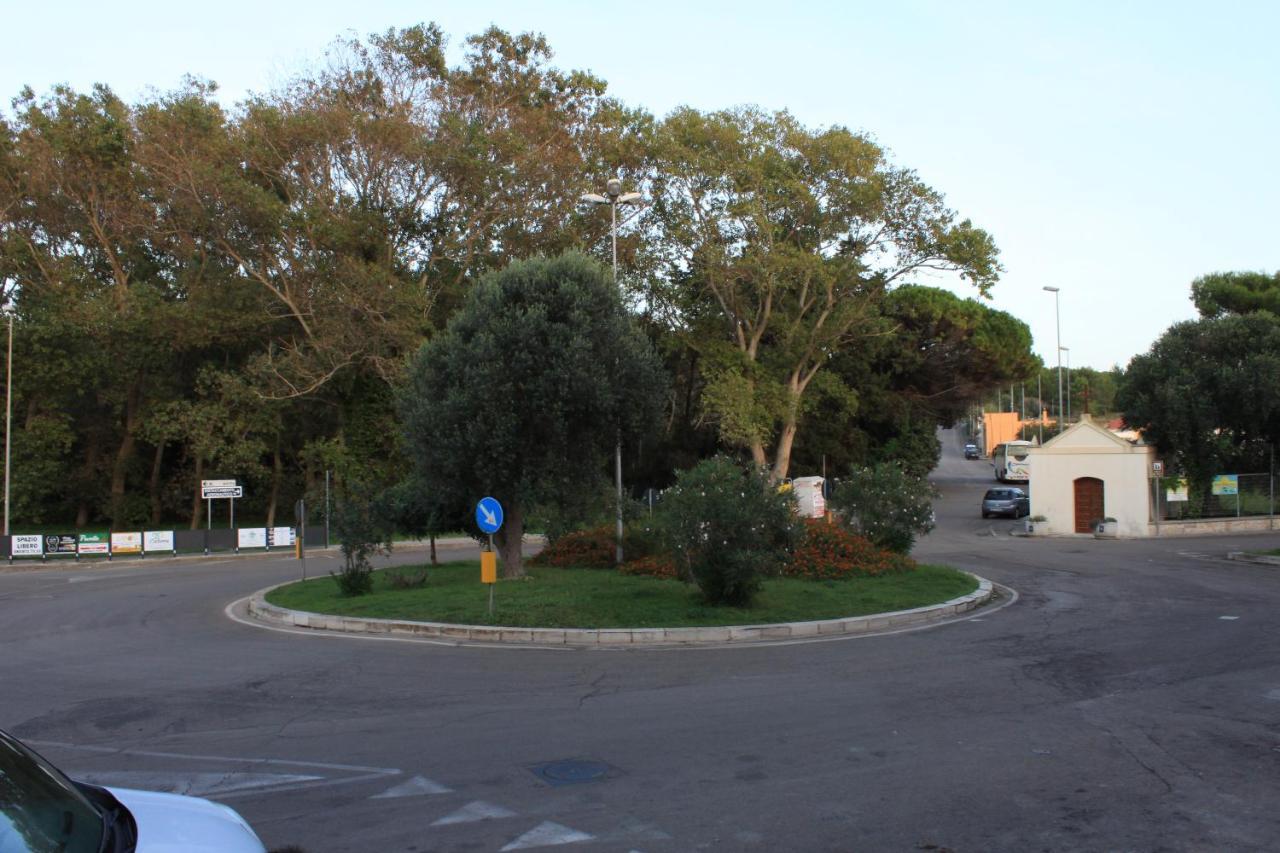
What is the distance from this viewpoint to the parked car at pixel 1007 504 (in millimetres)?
43062

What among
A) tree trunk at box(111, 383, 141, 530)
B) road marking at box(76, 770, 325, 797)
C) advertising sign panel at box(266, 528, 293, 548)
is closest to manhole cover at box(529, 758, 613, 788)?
road marking at box(76, 770, 325, 797)

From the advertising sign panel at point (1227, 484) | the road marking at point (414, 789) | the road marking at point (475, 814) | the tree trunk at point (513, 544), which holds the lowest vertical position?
the road marking at point (414, 789)

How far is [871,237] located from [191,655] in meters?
34.2

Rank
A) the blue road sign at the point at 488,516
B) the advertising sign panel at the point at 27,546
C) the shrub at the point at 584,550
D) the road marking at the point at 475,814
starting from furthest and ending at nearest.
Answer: the advertising sign panel at the point at 27,546 < the shrub at the point at 584,550 < the blue road sign at the point at 488,516 < the road marking at the point at 475,814

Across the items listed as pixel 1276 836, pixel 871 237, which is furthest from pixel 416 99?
pixel 1276 836

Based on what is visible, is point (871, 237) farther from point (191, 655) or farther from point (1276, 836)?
point (1276, 836)

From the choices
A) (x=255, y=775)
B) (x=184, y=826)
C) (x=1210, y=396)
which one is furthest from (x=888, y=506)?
(x=1210, y=396)

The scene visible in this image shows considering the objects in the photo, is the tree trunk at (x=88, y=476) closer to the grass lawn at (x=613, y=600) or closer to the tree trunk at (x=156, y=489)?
the tree trunk at (x=156, y=489)

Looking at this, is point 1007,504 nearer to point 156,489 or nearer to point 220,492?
point 220,492

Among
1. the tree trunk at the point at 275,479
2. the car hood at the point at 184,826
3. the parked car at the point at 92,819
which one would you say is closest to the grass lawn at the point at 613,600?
the car hood at the point at 184,826

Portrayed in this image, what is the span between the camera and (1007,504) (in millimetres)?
43062

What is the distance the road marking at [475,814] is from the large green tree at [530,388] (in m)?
11.1

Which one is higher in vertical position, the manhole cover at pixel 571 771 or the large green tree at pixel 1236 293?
the large green tree at pixel 1236 293

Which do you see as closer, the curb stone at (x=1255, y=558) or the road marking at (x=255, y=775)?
the road marking at (x=255, y=775)
